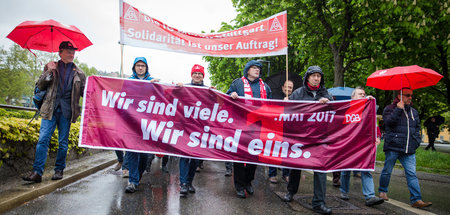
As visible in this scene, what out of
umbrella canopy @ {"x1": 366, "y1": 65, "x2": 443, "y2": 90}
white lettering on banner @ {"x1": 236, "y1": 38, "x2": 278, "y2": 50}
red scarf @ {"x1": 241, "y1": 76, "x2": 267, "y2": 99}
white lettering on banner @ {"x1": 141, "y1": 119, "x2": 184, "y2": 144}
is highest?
white lettering on banner @ {"x1": 236, "y1": 38, "x2": 278, "y2": 50}

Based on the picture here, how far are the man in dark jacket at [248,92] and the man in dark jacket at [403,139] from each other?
82.2 inches

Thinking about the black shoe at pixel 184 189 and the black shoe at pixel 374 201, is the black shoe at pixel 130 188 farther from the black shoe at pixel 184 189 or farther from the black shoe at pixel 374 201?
the black shoe at pixel 374 201

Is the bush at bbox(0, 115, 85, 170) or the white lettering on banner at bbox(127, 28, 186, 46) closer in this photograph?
the bush at bbox(0, 115, 85, 170)

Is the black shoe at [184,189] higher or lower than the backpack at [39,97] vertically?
lower

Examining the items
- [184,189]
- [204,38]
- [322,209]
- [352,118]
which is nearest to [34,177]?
[184,189]

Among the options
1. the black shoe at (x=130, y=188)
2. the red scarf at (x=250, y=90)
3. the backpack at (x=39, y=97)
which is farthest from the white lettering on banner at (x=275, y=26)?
the backpack at (x=39, y=97)

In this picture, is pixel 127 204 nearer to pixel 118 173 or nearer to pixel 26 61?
pixel 118 173

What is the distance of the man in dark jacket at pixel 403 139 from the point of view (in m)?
4.62

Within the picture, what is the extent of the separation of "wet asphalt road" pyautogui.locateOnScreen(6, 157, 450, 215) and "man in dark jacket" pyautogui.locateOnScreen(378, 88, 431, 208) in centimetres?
44

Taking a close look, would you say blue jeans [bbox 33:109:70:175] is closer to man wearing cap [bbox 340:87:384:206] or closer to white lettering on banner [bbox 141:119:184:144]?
white lettering on banner [bbox 141:119:184:144]

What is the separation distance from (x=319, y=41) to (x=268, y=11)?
297 cm

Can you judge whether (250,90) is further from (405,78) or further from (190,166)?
(405,78)

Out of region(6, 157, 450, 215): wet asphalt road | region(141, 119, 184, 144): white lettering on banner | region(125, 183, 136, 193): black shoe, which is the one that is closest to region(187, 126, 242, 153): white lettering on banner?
region(141, 119, 184, 144): white lettering on banner

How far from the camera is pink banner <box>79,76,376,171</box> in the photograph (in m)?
4.27
